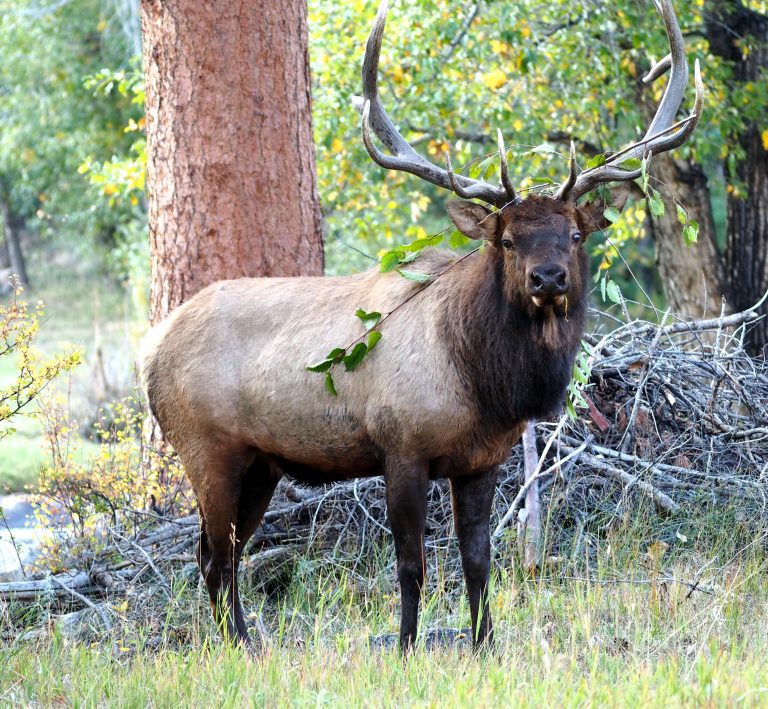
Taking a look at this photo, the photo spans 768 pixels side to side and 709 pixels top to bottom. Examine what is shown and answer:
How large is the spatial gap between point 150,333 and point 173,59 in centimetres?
195

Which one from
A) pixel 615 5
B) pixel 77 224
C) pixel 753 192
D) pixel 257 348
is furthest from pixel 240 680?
pixel 77 224

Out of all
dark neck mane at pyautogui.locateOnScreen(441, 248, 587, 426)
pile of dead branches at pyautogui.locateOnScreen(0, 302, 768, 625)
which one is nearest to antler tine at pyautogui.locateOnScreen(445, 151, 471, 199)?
dark neck mane at pyautogui.locateOnScreen(441, 248, 587, 426)

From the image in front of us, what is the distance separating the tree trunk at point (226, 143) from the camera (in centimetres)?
688

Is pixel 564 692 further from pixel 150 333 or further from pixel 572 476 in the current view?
pixel 150 333

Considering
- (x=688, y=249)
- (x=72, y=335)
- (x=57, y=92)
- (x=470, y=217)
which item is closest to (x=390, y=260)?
(x=470, y=217)

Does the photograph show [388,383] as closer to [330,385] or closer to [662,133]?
[330,385]

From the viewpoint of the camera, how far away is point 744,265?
435 inches

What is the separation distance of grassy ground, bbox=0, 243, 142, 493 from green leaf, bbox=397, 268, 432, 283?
168 centimetres

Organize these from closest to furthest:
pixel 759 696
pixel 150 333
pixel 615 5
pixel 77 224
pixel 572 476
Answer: pixel 759 696
pixel 150 333
pixel 572 476
pixel 615 5
pixel 77 224

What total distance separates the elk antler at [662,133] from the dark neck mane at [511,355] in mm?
520

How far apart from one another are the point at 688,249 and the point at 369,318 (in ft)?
22.8

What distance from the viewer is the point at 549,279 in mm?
4598

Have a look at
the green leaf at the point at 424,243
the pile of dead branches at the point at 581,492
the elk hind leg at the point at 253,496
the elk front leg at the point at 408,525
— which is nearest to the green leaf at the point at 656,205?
the green leaf at the point at 424,243

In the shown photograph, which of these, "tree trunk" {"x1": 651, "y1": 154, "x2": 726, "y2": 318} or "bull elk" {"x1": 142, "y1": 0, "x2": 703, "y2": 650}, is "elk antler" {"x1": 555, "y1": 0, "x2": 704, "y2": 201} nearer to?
"bull elk" {"x1": 142, "y1": 0, "x2": 703, "y2": 650}
